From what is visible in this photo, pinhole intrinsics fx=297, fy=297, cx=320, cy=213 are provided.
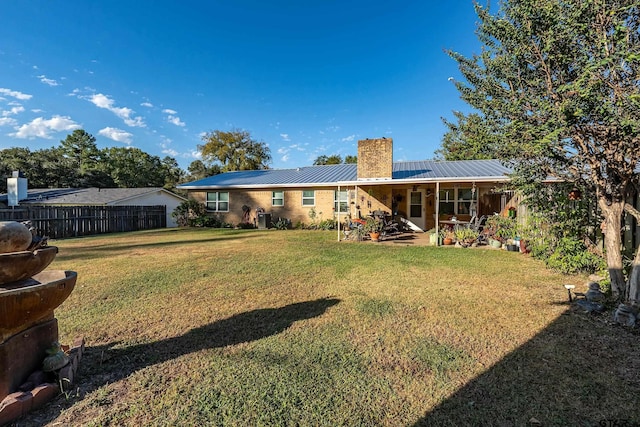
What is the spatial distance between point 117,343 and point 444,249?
9.00 m

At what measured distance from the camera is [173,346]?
131 inches

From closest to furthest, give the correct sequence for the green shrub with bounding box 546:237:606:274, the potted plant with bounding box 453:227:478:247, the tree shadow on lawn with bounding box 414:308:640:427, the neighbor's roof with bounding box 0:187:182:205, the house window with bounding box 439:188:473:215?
the tree shadow on lawn with bounding box 414:308:640:427 → the green shrub with bounding box 546:237:606:274 → the potted plant with bounding box 453:227:478:247 → the house window with bounding box 439:188:473:215 → the neighbor's roof with bounding box 0:187:182:205

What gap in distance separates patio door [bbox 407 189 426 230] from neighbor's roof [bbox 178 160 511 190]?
114 cm

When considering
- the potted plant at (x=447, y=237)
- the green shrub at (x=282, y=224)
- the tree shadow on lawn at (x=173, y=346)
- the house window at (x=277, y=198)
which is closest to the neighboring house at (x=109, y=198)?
the house window at (x=277, y=198)

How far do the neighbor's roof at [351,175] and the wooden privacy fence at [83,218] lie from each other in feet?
10.4

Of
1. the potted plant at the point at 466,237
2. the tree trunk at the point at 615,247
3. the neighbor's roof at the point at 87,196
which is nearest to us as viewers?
the tree trunk at the point at 615,247

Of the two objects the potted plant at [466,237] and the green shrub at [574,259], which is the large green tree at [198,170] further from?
the green shrub at [574,259]

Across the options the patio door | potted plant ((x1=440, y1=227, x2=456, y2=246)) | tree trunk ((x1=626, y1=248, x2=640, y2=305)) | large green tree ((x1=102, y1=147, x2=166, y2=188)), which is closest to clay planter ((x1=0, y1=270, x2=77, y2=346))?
tree trunk ((x1=626, y1=248, x2=640, y2=305))

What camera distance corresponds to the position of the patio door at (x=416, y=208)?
15242mm

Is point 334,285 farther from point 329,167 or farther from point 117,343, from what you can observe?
point 329,167

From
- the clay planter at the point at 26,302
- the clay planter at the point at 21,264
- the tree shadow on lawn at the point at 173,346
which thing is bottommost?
the tree shadow on lawn at the point at 173,346

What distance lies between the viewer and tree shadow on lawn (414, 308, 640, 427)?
87.3 inches

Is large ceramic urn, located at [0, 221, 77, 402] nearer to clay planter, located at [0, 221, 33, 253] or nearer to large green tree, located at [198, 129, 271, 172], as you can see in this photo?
clay planter, located at [0, 221, 33, 253]

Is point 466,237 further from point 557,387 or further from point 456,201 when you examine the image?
point 557,387
